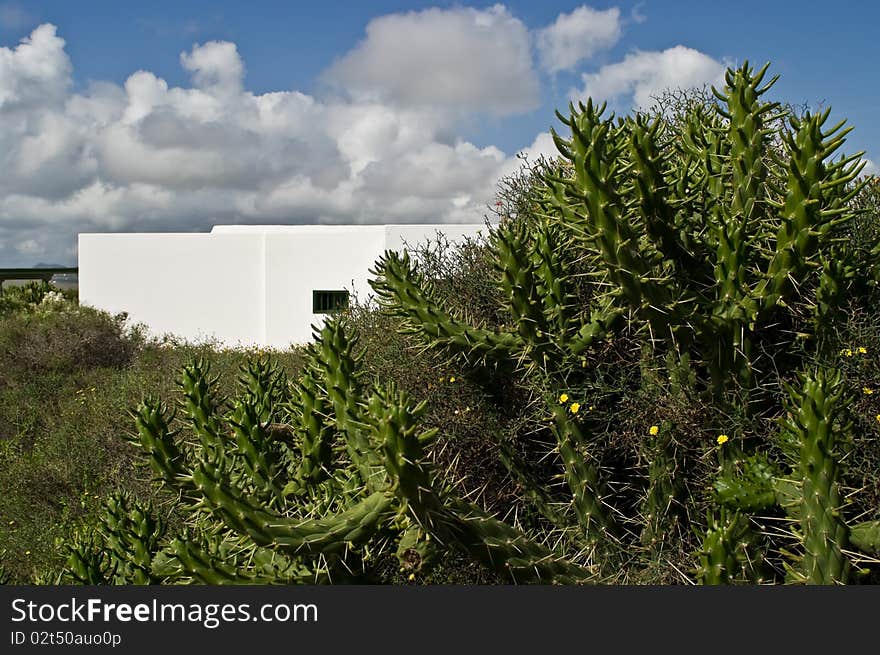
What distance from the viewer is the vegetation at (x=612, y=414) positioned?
285cm

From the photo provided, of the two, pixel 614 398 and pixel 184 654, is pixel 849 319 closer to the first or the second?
pixel 614 398

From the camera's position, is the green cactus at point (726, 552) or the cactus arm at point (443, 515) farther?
the green cactus at point (726, 552)

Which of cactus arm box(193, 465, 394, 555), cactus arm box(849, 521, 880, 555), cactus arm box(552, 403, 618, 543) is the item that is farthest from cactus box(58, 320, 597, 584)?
cactus arm box(849, 521, 880, 555)

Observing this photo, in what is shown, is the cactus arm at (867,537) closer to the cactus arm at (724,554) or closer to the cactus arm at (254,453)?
the cactus arm at (724,554)

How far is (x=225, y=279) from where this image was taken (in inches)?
947

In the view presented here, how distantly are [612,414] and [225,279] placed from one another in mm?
21818

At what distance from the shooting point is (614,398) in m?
3.87

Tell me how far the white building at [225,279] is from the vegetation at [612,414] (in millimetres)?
19298

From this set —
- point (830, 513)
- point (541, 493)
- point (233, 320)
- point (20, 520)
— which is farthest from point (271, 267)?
point (830, 513)

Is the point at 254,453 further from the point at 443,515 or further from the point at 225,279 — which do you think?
the point at 225,279

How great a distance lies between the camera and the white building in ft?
76.9

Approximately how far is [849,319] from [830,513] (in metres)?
1.00

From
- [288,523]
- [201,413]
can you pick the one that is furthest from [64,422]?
[288,523]

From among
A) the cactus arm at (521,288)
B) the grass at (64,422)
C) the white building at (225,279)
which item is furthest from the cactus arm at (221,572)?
the white building at (225,279)
